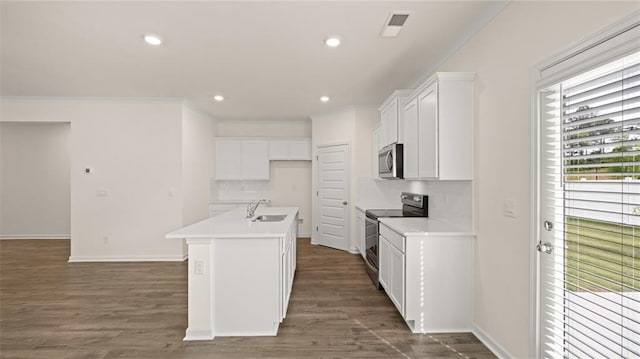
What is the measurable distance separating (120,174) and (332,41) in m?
4.05

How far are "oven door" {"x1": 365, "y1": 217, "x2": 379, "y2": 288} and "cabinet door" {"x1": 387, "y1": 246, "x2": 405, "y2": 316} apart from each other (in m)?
0.47

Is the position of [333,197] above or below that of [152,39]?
below

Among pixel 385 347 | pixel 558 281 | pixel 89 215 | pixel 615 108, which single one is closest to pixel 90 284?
pixel 89 215

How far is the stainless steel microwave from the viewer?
343 centimetres

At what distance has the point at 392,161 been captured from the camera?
139 inches

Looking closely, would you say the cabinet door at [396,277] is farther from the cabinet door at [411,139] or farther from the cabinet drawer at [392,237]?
the cabinet door at [411,139]

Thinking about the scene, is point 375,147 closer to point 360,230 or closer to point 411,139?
point 360,230

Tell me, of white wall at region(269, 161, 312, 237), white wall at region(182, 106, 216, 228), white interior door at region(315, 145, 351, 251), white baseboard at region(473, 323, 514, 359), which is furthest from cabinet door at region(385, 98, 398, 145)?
white wall at region(182, 106, 216, 228)

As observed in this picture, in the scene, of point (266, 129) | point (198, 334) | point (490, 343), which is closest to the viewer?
point (490, 343)

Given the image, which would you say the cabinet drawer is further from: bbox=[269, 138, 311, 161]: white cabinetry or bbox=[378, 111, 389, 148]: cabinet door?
bbox=[269, 138, 311, 161]: white cabinetry

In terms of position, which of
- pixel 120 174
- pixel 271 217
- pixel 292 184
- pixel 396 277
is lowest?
pixel 396 277

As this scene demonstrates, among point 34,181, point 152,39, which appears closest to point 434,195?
point 152,39

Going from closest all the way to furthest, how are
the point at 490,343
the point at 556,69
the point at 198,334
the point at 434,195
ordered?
the point at 556,69, the point at 490,343, the point at 198,334, the point at 434,195

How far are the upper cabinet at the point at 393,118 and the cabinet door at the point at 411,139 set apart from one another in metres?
0.16
